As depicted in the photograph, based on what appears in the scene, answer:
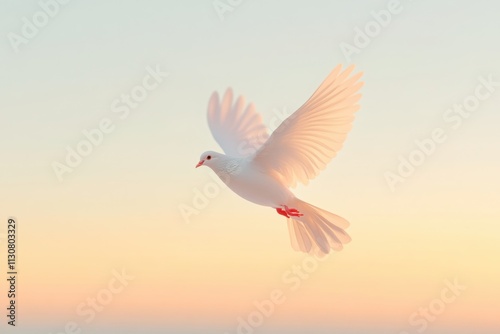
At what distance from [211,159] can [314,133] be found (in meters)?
2.09

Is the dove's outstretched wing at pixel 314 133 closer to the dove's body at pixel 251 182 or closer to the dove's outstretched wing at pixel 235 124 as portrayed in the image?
the dove's body at pixel 251 182

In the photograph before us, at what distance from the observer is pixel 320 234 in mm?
17219

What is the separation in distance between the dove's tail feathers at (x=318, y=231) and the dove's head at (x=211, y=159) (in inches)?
66.9

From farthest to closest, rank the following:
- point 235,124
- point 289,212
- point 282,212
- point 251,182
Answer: point 235,124 < point 282,212 < point 289,212 < point 251,182

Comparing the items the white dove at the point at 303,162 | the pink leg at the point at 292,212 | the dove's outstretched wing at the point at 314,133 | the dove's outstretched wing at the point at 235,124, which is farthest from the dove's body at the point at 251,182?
the dove's outstretched wing at the point at 235,124

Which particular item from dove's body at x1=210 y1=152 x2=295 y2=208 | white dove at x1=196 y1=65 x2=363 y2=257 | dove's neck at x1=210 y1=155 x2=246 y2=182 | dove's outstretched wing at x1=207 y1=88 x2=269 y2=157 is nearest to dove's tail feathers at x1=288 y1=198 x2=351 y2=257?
white dove at x1=196 y1=65 x2=363 y2=257

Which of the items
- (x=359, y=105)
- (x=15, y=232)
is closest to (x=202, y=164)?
(x=359, y=105)

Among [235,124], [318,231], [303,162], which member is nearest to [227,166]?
[303,162]

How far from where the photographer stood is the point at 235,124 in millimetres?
18953

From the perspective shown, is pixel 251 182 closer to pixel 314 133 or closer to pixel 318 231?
pixel 314 133

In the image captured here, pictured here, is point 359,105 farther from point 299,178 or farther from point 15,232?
point 15,232

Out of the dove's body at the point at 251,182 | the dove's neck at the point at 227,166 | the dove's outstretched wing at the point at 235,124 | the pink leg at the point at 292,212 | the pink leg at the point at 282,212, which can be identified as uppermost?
the dove's outstretched wing at the point at 235,124

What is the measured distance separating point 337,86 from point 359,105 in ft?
1.78

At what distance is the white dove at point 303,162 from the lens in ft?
51.6
